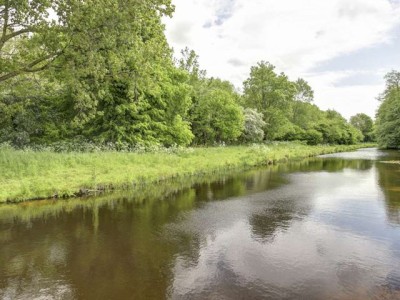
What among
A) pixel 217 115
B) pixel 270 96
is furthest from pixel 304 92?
pixel 217 115

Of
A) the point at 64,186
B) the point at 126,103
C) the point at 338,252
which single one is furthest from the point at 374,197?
the point at 126,103

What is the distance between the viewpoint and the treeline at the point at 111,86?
16906mm

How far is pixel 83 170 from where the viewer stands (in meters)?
20.8

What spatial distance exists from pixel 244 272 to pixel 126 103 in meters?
23.6

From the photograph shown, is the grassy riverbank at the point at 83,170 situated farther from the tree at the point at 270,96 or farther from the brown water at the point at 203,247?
the tree at the point at 270,96

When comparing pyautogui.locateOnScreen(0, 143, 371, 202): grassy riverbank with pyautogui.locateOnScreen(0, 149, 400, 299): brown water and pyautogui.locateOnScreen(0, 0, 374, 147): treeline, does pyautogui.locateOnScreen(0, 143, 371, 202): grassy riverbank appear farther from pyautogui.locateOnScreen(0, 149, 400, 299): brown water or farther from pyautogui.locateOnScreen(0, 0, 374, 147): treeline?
pyautogui.locateOnScreen(0, 0, 374, 147): treeline

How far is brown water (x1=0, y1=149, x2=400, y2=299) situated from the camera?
8.46m

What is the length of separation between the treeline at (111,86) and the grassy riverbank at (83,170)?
301 cm

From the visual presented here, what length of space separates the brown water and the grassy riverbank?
1.08 metres

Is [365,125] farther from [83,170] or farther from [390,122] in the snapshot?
[83,170]

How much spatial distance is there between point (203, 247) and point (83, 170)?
12.1m

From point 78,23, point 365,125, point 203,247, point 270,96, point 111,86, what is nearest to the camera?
point 203,247

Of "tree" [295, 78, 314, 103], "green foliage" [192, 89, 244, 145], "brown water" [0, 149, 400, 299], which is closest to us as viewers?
"brown water" [0, 149, 400, 299]

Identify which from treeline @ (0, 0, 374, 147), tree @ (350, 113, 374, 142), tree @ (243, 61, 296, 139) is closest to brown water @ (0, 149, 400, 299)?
treeline @ (0, 0, 374, 147)
